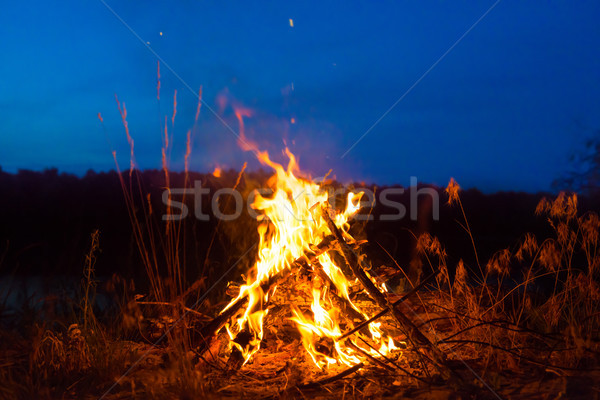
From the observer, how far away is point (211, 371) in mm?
3213

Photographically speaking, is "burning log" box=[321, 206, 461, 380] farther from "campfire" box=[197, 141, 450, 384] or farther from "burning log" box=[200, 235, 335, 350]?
"burning log" box=[200, 235, 335, 350]

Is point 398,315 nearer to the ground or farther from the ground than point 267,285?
nearer to the ground

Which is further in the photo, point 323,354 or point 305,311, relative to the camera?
point 305,311

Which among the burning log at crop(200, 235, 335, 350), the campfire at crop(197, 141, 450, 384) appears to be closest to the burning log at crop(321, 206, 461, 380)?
the campfire at crop(197, 141, 450, 384)

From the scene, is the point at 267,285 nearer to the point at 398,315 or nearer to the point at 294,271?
the point at 294,271

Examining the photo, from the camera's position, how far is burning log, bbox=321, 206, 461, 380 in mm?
2821

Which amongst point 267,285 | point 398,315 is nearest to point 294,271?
point 267,285

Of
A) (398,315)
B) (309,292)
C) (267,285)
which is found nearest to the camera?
(398,315)

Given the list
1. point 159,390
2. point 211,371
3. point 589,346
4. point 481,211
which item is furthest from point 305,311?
point 481,211

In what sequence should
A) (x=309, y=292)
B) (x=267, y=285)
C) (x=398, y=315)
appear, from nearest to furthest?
(x=398, y=315)
(x=267, y=285)
(x=309, y=292)

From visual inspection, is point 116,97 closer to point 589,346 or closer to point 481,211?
point 589,346

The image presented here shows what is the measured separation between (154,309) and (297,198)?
1732mm

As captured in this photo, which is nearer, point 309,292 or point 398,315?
point 398,315

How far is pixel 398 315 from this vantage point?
3031 millimetres
